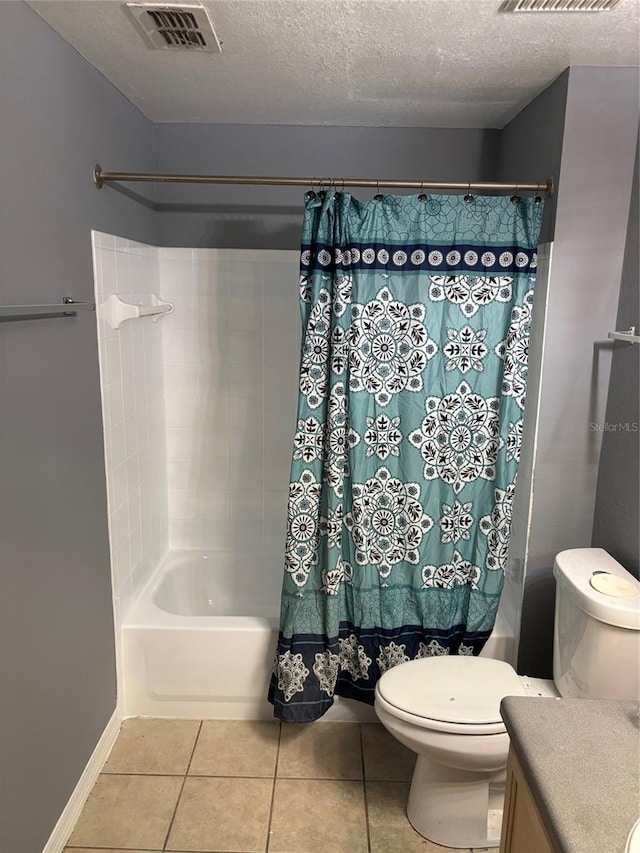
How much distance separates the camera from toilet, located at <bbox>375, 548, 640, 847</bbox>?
175cm

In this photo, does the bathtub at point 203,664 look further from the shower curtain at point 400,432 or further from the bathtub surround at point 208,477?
the shower curtain at point 400,432

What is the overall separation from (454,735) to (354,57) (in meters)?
1.95

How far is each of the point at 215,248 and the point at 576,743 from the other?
231cm

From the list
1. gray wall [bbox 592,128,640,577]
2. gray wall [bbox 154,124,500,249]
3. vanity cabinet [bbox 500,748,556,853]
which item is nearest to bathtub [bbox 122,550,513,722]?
gray wall [bbox 592,128,640,577]

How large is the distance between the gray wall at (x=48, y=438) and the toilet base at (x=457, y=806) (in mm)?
1089

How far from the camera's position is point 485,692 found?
1.88 metres

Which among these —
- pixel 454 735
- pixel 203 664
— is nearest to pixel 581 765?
pixel 454 735

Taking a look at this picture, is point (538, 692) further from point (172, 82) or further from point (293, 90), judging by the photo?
point (172, 82)

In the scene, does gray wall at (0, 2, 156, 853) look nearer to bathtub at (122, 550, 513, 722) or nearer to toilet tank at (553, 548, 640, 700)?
bathtub at (122, 550, 513, 722)

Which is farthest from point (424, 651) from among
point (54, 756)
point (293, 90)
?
point (293, 90)

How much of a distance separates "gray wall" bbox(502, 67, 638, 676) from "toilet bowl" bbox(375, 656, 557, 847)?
0.43m

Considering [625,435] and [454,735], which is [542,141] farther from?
[454,735]

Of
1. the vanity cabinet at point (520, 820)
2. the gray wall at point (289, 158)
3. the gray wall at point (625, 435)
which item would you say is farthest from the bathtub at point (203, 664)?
the gray wall at point (289, 158)

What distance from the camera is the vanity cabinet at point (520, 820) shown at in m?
1.04
